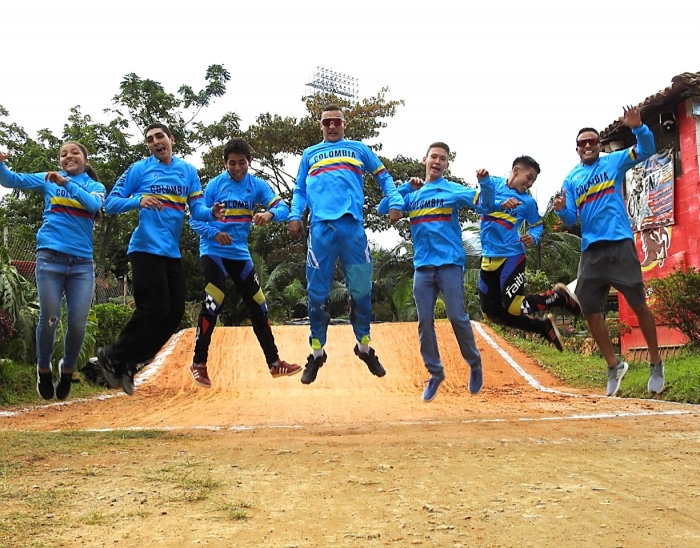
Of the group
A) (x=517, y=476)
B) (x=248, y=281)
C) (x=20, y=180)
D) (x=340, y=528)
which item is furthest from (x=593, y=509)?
(x=20, y=180)

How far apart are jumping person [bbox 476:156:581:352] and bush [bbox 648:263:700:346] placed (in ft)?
18.8

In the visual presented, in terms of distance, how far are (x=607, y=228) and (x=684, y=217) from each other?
359 inches

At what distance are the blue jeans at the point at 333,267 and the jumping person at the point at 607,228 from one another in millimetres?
2025

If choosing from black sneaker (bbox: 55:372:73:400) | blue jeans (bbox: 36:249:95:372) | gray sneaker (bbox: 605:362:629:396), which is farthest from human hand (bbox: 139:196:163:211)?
gray sneaker (bbox: 605:362:629:396)

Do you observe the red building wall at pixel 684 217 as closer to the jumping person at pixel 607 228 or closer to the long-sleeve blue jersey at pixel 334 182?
the jumping person at pixel 607 228

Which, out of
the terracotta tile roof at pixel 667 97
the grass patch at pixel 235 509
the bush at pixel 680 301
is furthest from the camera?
the terracotta tile roof at pixel 667 97

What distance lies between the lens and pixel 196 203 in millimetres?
6875

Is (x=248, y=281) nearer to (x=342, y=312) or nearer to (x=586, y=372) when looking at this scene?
(x=586, y=372)

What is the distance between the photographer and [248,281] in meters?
7.19

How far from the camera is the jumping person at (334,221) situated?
21.6ft

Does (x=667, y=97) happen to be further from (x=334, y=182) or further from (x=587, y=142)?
(x=334, y=182)

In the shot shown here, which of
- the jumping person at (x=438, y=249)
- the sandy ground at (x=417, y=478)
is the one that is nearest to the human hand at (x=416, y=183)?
the jumping person at (x=438, y=249)

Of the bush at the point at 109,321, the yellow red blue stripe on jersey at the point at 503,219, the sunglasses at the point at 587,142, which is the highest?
the sunglasses at the point at 587,142

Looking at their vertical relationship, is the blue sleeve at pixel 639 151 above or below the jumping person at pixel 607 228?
above
